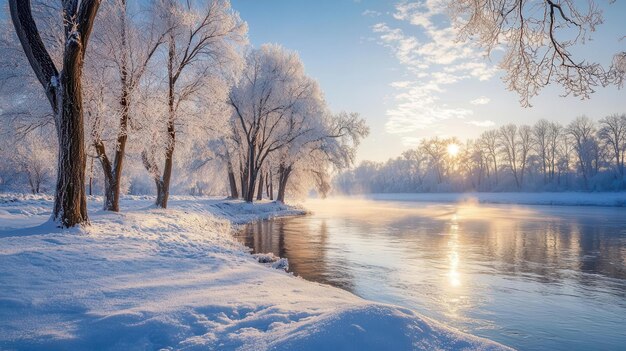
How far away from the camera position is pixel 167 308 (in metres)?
4.21

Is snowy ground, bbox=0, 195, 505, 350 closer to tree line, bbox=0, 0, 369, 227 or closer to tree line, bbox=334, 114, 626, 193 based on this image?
tree line, bbox=0, 0, 369, 227

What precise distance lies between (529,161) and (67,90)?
79.0 meters

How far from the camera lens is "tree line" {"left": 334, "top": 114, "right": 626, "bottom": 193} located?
5641 cm

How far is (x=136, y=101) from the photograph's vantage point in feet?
40.9

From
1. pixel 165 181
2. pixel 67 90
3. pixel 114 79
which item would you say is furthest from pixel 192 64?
pixel 67 90

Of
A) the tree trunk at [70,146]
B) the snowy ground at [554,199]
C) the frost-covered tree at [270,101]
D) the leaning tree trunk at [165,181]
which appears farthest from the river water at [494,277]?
the snowy ground at [554,199]

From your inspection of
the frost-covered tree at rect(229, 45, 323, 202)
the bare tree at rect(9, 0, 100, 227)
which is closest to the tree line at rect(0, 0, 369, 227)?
the bare tree at rect(9, 0, 100, 227)

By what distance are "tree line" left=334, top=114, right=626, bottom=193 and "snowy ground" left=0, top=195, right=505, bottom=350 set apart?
58.8 m

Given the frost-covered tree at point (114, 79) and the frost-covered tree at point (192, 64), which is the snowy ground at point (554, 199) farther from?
the frost-covered tree at point (114, 79)

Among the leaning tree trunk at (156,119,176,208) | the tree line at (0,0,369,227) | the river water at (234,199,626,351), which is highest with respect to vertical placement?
the tree line at (0,0,369,227)

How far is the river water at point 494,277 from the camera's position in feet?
18.6

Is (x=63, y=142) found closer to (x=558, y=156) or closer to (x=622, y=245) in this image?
(x=622, y=245)

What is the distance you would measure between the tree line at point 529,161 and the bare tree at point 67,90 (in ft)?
198

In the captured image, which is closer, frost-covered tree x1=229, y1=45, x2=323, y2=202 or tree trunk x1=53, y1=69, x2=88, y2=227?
tree trunk x1=53, y1=69, x2=88, y2=227
